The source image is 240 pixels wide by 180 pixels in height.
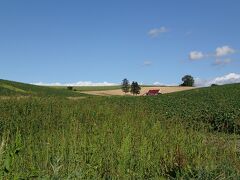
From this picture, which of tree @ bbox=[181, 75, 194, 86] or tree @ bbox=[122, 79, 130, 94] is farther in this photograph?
tree @ bbox=[181, 75, 194, 86]

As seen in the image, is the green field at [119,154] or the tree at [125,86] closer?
the green field at [119,154]

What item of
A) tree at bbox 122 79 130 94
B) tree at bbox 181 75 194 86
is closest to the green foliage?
tree at bbox 122 79 130 94

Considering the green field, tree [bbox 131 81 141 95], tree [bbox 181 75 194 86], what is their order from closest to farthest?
the green field < tree [bbox 131 81 141 95] < tree [bbox 181 75 194 86]

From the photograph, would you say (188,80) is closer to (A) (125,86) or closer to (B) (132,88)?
(A) (125,86)

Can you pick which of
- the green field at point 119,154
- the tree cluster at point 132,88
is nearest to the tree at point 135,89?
the tree cluster at point 132,88

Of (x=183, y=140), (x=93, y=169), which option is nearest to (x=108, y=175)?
(x=93, y=169)

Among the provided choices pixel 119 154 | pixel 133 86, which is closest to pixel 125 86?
pixel 133 86

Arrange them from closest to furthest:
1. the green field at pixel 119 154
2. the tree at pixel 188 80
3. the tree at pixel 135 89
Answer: the green field at pixel 119 154
the tree at pixel 135 89
the tree at pixel 188 80

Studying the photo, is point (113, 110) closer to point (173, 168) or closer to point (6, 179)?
point (173, 168)

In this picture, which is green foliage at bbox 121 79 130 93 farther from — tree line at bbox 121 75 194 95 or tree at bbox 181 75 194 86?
tree at bbox 181 75 194 86

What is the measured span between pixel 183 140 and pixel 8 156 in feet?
20.1

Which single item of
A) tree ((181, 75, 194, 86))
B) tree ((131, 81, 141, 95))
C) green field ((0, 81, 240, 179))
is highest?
tree ((181, 75, 194, 86))

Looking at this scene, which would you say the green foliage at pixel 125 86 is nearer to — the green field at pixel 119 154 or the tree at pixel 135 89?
the tree at pixel 135 89

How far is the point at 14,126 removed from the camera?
13.4m
